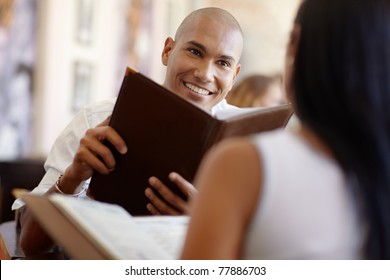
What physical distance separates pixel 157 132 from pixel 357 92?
66 centimetres

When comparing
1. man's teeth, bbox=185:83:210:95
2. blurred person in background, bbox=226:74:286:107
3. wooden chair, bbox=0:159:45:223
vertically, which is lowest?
wooden chair, bbox=0:159:45:223

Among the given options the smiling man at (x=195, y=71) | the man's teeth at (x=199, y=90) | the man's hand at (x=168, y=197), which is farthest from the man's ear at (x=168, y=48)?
the man's hand at (x=168, y=197)

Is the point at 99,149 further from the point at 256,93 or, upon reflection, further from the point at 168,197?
the point at 256,93

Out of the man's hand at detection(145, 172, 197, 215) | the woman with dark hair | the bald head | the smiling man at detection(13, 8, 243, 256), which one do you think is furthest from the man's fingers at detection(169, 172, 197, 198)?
the bald head

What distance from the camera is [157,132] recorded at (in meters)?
1.56

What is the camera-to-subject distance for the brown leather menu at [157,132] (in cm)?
145

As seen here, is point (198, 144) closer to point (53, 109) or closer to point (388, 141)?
point (388, 141)

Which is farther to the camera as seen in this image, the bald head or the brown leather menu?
the bald head

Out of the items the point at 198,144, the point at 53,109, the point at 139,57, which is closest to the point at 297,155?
the point at 198,144

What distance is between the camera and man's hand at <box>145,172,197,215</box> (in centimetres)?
155

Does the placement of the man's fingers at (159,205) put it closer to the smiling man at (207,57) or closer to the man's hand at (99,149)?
the man's hand at (99,149)

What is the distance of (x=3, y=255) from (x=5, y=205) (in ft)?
7.07

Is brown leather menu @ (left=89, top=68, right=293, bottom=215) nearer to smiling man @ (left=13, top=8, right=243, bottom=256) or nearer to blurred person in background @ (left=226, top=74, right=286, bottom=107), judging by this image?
smiling man @ (left=13, top=8, right=243, bottom=256)

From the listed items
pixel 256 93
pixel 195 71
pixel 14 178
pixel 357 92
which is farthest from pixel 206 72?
pixel 14 178
